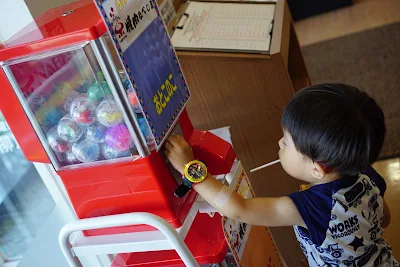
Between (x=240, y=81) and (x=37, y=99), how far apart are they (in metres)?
0.86

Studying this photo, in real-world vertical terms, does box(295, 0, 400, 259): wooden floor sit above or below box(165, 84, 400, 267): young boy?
below

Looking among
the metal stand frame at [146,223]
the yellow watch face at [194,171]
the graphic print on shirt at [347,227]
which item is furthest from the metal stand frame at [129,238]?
the graphic print on shirt at [347,227]

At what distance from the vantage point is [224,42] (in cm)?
183

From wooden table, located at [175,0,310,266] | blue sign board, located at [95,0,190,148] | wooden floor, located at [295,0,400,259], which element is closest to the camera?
blue sign board, located at [95,0,190,148]

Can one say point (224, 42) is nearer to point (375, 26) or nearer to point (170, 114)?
point (170, 114)

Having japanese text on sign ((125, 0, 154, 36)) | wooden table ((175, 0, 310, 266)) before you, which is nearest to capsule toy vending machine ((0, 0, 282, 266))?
japanese text on sign ((125, 0, 154, 36))

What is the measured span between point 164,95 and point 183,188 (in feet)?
0.75

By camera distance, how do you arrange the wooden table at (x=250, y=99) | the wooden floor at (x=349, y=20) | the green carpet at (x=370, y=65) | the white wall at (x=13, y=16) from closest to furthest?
the white wall at (x=13, y=16), the wooden table at (x=250, y=99), the green carpet at (x=370, y=65), the wooden floor at (x=349, y=20)

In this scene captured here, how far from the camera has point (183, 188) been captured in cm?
118

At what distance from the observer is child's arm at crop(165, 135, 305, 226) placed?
119cm

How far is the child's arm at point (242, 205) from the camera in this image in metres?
1.19

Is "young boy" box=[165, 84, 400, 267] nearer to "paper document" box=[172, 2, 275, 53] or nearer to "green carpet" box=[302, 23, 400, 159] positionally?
"paper document" box=[172, 2, 275, 53]

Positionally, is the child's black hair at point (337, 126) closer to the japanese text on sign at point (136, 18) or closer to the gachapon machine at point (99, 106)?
the gachapon machine at point (99, 106)

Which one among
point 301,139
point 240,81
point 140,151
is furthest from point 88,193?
point 240,81
